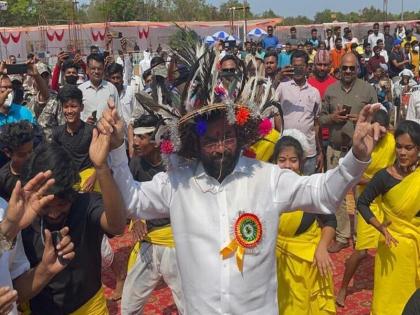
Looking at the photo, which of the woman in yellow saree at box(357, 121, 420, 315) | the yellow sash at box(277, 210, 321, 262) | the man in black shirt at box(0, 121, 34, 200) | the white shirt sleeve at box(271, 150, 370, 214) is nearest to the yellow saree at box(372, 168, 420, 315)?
the woman in yellow saree at box(357, 121, 420, 315)

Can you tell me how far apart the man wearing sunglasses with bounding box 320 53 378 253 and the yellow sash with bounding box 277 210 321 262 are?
8.24 ft

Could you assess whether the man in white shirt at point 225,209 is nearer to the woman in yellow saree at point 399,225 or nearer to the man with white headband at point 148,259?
the man with white headband at point 148,259

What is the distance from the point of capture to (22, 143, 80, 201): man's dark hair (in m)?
2.73

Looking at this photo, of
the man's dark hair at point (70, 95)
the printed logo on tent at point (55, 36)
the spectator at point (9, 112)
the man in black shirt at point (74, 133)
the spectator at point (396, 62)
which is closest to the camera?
the man in black shirt at point (74, 133)

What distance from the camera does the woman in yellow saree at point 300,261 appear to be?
3650 mm

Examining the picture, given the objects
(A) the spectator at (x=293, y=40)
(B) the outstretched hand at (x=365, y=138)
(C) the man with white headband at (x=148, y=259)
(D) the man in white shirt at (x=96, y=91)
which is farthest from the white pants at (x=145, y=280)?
(A) the spectator at (x=293, y=40)

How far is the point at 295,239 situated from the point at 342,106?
2747 mm

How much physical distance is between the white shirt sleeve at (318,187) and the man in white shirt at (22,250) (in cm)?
95

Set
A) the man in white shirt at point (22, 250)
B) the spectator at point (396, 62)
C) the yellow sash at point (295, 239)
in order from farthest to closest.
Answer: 1. the spectator at point (396, 62)
2. the yellow sash at point (295, 239)
3. the man in white shirt at point (22, 250)

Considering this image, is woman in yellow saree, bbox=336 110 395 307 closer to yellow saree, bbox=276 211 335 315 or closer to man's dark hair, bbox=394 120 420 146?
man's dark hair, bbox=394 120 420 146

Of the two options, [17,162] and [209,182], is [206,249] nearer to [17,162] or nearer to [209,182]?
[209,182]

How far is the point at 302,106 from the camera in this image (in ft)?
21.8

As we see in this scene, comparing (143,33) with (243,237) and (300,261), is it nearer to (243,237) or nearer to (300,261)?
(300,261)

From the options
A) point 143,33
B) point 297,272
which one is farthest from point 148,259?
point 143,33
